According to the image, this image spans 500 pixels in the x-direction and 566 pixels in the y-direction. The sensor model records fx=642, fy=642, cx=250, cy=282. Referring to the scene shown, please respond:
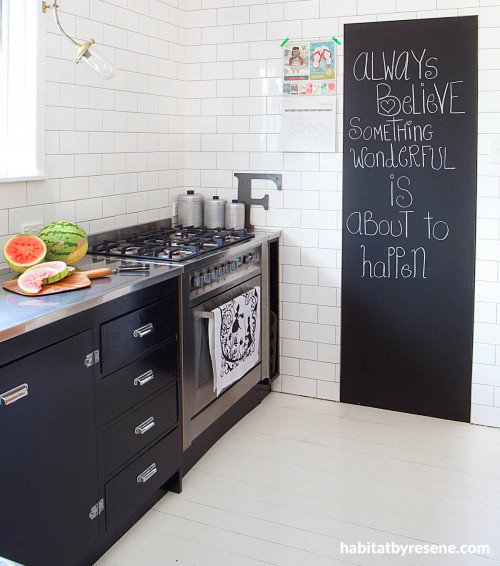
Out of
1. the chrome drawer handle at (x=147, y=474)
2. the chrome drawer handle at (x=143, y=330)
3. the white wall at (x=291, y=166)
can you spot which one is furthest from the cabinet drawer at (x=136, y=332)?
the white wall at (x=291, y=166)

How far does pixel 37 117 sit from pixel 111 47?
28.1 inches

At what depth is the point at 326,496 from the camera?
282cm

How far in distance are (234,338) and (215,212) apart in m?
0.90

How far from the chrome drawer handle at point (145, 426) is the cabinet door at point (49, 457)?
29 cm

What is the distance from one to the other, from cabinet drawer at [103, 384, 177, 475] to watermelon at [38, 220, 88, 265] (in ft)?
2.25

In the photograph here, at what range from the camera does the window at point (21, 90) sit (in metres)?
2.68

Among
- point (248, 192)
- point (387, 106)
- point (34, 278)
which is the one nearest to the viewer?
point (34, 278)

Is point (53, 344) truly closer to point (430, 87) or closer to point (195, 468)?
point (195, 468)

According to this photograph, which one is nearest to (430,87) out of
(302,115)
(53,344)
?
(302,115)

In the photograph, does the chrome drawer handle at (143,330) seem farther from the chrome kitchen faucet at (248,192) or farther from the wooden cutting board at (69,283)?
the chrome kitchen faucet at (248,192)

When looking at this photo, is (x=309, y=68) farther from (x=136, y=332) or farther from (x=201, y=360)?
(x=136, y=332)

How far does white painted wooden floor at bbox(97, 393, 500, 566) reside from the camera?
2430 millimetres

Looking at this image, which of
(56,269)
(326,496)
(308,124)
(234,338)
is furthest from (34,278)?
(308,124)

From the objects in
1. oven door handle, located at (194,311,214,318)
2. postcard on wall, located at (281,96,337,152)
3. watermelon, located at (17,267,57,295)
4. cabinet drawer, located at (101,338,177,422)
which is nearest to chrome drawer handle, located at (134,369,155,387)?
cabinet drawer, located at (101,338,177,422)
